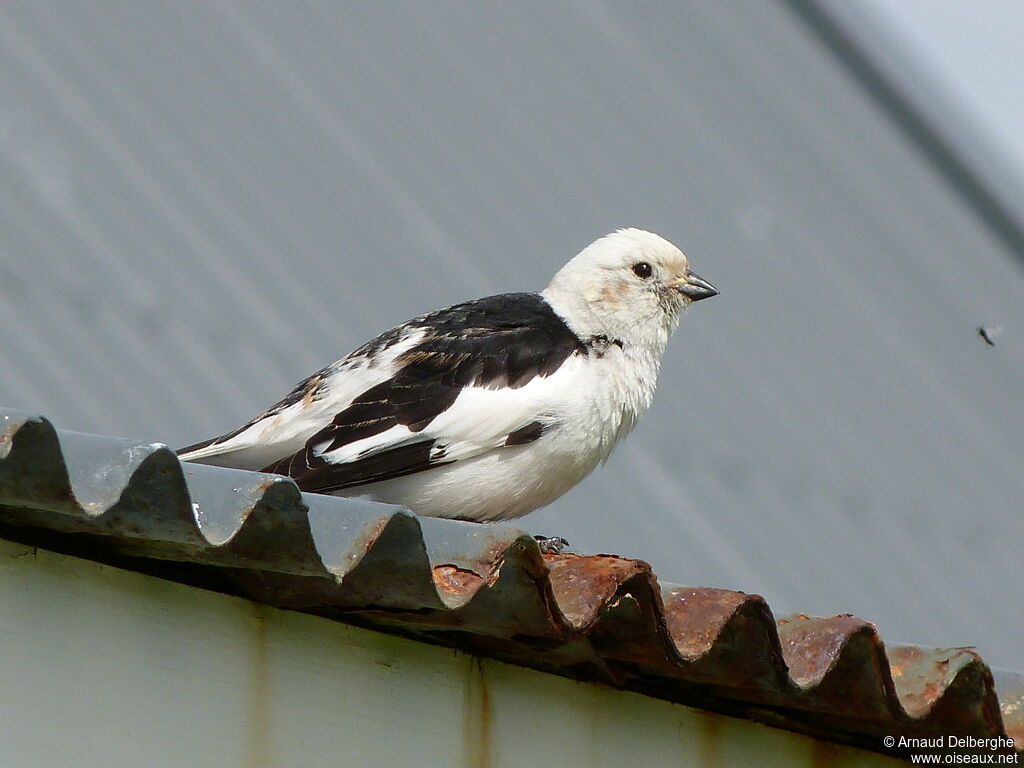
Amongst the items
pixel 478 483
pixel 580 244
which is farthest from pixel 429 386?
pixel 580 244

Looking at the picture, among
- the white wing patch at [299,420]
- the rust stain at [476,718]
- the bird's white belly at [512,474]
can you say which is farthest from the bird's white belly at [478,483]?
the rust stain at [476,718]

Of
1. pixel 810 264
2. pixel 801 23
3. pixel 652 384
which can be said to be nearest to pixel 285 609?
pixel 652 384

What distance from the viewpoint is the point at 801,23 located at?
10109mm

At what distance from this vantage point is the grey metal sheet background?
5.86m

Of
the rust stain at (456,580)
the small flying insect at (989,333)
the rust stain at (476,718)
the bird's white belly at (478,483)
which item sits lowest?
the small flying insect at (989,333)

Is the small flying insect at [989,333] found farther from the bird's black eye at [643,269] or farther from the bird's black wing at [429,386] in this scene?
the bird's black wing at [429,386]

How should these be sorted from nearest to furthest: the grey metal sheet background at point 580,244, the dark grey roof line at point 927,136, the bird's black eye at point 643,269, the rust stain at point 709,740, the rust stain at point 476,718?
the rust stain at point 476,718 < the rust stain at point 709,740 < the grey metal sheet background at point 580,244 < the bird's black eye at point 643,269 < the dark grey roof line at point 927,136

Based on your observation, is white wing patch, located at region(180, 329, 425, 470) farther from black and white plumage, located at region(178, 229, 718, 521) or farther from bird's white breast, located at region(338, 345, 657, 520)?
bird's white breast, located at region(338, 345, 657, 520)

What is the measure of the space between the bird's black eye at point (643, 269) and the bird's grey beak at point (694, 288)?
0.42 feet

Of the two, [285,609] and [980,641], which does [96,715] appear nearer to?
[285,609]

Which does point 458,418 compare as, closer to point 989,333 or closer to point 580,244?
point 580,244

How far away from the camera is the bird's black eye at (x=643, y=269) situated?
637 centimetres

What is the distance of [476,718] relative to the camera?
3.45 meters

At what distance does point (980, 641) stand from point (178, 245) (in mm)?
4152
